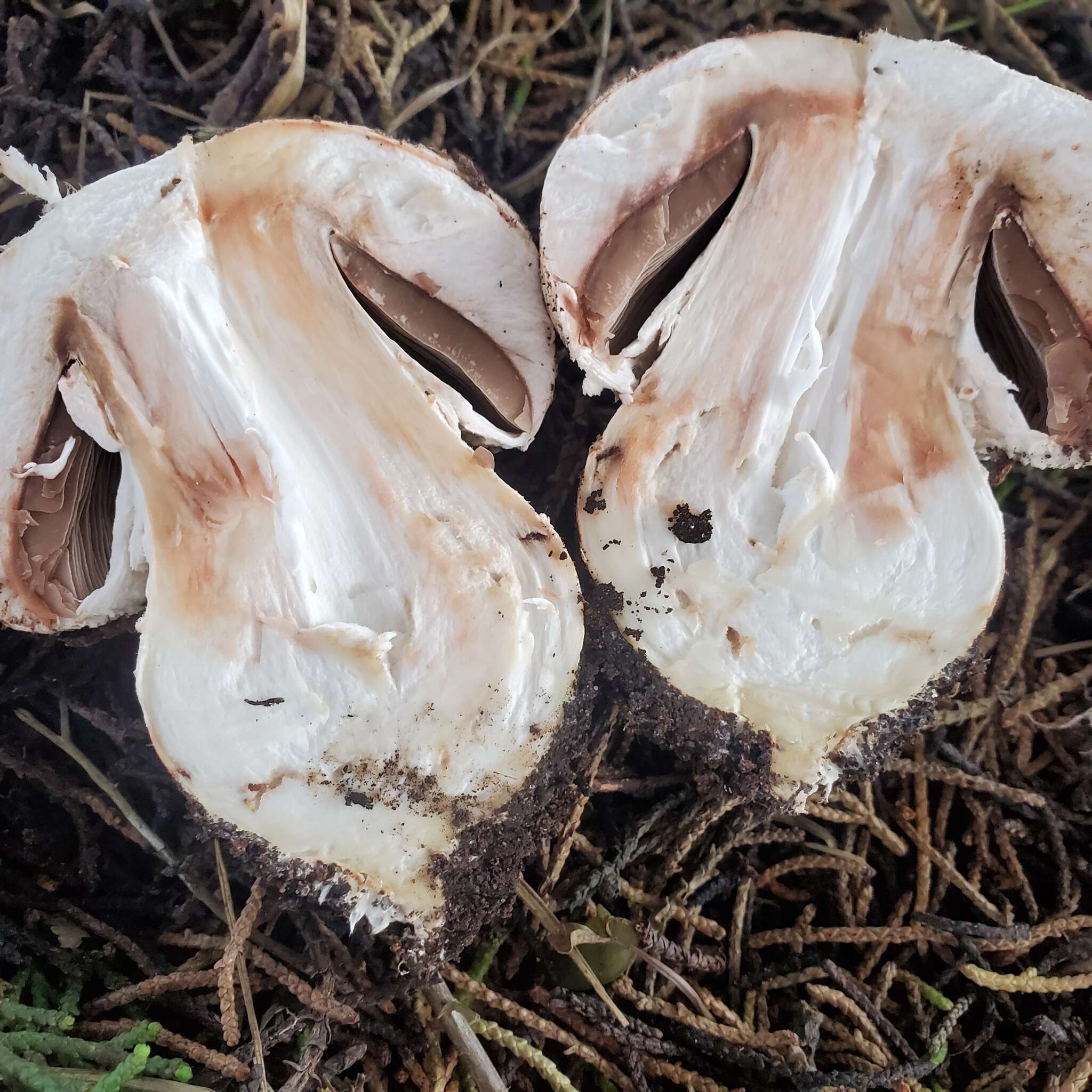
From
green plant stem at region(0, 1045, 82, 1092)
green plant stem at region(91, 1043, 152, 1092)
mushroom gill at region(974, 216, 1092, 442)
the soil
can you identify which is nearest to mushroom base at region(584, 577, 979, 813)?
the soil

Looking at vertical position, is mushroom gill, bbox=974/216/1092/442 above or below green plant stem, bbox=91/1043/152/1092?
above

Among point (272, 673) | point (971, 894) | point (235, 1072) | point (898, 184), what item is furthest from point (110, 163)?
point (971, 894)

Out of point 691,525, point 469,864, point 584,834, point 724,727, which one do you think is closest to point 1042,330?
point 691,525

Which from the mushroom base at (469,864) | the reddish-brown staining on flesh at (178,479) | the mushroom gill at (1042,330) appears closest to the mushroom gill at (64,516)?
the reddish-brown staining on flesh at (178,479)

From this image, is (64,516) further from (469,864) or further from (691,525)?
(691,525)

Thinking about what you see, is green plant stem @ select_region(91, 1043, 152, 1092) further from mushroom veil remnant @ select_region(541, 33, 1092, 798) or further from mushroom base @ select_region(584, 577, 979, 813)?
mushroom veil remnant @ select_region(541, 33, 1092, 798)

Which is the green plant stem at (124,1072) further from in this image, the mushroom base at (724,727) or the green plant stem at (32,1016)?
the mushroom base at (724,727)

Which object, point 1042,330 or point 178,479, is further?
point 1042,330
